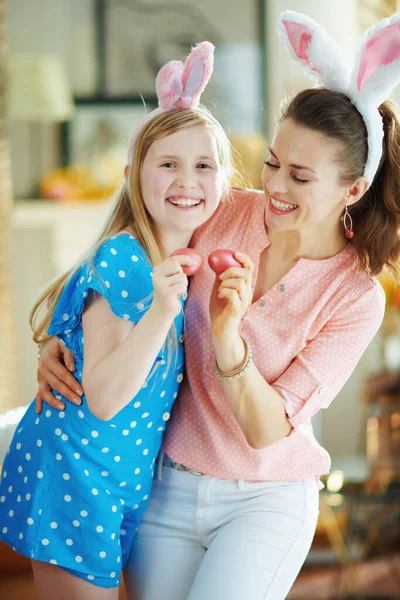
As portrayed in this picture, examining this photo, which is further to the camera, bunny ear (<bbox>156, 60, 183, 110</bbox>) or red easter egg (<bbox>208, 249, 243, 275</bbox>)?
bunny ear (<bbox>156, 60, 183, 110</bbox>)

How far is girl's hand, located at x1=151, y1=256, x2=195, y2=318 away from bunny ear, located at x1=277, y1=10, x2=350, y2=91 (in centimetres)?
51

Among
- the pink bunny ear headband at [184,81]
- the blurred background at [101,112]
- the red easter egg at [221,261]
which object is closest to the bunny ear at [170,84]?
the pink bunny ear headband at [184,81]

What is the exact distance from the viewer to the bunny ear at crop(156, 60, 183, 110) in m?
1.55

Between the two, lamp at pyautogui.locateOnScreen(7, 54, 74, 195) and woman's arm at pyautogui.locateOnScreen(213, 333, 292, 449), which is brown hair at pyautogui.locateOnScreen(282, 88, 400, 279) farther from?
lamp at pyautogui.locateOnScreen(7, 54, 74, 195)

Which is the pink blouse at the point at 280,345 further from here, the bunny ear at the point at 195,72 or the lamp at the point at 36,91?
the lamp at the point at 36,91

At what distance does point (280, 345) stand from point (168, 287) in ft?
1.29

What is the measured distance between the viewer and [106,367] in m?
1.37

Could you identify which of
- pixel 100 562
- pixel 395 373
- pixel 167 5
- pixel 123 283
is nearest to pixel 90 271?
pixel 123 283

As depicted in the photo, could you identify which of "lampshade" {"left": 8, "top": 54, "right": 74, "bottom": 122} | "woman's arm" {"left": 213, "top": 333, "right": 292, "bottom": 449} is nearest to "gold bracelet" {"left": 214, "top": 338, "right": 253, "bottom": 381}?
"woman's arm" {"left": 213, "top": 333, "right": 292, "bottom": 449}

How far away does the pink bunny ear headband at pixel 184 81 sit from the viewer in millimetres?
1542

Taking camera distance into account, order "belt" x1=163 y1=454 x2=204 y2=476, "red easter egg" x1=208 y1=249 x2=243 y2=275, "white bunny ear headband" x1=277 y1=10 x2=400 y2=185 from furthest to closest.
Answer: "belt" x1=163 y1=454 x2=204 y2=476 < "white bunny ear headband" x1=277 y1=10 x2=400 y2=185 < "red easter egg" x1=208 y1=249 x2=243 y2=275

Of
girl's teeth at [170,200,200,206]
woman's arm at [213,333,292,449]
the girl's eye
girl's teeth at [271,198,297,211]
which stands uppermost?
the girl's eye

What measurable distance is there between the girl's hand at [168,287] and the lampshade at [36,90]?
320 centimetres

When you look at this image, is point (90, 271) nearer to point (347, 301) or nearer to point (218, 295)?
point (218, 295)
